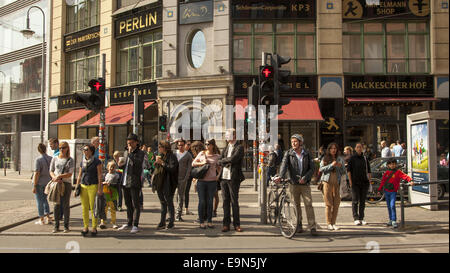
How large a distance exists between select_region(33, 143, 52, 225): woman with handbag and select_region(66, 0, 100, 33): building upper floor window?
19.3 metres

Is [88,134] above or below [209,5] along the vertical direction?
below

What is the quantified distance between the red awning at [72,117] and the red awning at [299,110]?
438 inches

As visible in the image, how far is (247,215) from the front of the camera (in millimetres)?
9047

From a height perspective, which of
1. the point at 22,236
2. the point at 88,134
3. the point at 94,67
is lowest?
the point at 22,236

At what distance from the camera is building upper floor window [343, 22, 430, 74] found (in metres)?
19.4

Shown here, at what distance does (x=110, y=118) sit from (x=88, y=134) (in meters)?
4.61

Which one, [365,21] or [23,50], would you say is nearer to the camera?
[365,21]

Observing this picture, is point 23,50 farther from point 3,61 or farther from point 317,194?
point 317,194

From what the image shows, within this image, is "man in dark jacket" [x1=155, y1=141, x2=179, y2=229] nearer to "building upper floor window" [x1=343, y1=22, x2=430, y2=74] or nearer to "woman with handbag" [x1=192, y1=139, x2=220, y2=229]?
"woman with handbag" [x1=192, y1=139, x2=220, y2=229]

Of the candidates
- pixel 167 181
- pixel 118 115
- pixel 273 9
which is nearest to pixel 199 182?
pixel 167 181

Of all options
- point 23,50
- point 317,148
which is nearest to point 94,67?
point 23,50

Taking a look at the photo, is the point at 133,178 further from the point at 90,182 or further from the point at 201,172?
the point at 201,172
